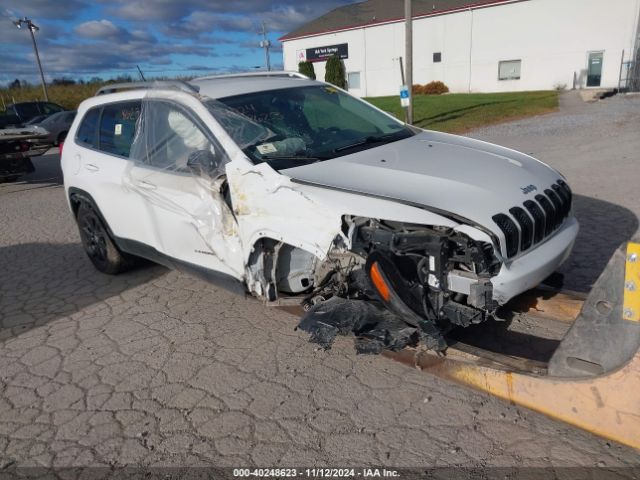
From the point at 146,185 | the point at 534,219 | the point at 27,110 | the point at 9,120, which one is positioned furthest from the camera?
the point at 27,110

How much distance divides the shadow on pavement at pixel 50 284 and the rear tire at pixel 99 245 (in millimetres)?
146

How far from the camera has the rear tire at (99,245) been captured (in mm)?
5062

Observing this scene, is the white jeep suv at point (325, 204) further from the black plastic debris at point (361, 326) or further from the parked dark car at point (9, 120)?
the parked dark car at point (9, 120)

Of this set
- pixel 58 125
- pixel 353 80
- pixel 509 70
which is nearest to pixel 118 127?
pixel 58 125

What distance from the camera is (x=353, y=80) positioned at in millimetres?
40125

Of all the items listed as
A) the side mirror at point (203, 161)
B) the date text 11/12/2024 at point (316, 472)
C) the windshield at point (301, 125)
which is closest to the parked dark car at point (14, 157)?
the windshield at point (301, 125)

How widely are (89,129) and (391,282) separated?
3.75 meters

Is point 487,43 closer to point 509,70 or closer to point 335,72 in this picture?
point 509,70

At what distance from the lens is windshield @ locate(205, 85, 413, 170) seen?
354 cm

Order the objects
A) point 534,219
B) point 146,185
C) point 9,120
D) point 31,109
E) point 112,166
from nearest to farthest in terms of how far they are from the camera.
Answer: point 534,219, point 146,185, point 112,166, point 9,120, point 31,109

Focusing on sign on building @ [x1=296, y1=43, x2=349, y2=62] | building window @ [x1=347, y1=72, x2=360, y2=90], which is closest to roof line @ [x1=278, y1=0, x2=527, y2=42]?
sign on building @ [x1=296, y1=43, x2=349, y2=62]

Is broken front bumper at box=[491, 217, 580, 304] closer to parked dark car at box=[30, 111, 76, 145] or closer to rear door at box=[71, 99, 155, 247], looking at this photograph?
rear door at box=[71, 99, 155, 247]

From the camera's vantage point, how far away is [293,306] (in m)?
3.51

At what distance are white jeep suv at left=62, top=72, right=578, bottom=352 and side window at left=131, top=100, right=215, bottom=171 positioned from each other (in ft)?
0.05
